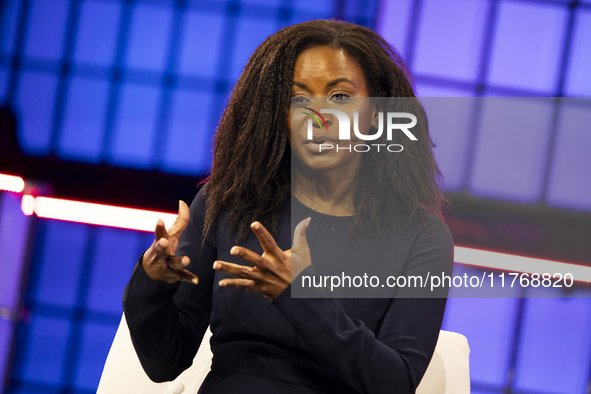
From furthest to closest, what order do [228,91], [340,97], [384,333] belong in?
[228,91] < [340,97] < [384,333]

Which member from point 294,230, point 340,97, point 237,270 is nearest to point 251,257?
point 237,270

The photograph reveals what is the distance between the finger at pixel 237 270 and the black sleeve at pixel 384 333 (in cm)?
7

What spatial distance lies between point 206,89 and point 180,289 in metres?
1.67

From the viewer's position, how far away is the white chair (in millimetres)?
1546

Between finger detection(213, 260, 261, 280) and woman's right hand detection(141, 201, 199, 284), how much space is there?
128mm

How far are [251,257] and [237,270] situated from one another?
37 millimetres

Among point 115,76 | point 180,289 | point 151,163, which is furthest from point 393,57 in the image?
point 115,76

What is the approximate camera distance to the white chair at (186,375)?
5.07 ft

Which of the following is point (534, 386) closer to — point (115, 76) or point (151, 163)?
point (151, 163)

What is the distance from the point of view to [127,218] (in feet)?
8.13

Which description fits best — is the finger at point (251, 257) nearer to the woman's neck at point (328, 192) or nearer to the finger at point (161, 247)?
the finger at point (161, 247)

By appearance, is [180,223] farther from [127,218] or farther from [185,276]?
[127,218]

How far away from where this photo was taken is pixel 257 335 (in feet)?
3.92

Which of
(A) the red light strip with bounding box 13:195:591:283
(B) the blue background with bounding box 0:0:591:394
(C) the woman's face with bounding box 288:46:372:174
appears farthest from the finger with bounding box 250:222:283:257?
(B) the blue background with bounding box 0:0:591:394
